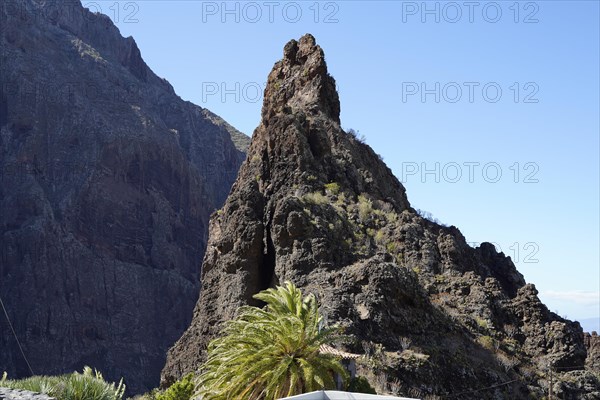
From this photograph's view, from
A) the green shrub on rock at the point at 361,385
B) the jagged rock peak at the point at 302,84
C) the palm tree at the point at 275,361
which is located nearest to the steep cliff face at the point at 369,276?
the jagged rock peak at the point at 302,84

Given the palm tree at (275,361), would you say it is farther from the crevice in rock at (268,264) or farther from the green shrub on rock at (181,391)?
the crevice in rock at (268,264)

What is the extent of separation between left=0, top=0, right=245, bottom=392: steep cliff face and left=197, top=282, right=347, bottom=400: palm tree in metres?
115

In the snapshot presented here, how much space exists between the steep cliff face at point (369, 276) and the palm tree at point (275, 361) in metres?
6.99

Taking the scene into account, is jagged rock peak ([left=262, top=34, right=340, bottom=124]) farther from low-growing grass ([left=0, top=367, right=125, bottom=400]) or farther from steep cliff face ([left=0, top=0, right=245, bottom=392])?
steep cliff face ([left=0, top=0, right=245, bottom=392])

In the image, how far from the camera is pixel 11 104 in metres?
171

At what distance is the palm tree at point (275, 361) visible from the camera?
32.8m

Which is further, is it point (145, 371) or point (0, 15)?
point (0, 15)

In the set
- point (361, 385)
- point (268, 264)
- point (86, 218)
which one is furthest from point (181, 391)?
point (86, 218)

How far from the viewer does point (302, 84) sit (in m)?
68.0

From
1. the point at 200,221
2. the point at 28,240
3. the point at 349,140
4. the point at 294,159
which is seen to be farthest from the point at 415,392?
the point at 200,221

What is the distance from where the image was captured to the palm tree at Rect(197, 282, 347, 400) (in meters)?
32.8

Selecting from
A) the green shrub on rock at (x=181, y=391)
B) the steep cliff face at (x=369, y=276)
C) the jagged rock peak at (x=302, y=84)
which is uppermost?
the jagged rock peak at (x=302, y=84)

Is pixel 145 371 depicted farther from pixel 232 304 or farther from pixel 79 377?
pixel 79 377

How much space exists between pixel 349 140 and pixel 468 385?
22.9m
